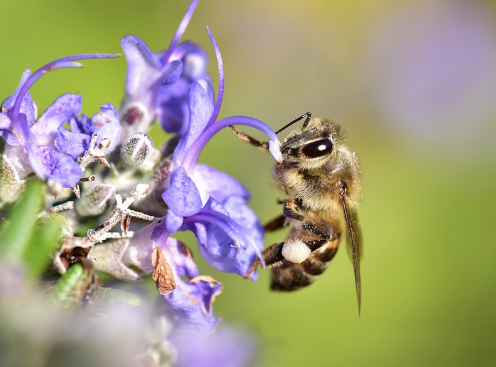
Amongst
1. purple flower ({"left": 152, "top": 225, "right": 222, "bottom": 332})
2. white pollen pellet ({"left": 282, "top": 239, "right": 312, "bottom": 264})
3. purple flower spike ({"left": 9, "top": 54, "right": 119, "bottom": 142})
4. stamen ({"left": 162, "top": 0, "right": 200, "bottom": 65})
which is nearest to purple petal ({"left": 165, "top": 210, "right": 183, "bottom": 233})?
purple flower ({"left": 152, "top": 225, "right": 222, "bottom": 332})

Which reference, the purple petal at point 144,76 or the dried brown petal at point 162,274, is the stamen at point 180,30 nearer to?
the purple petal at point 144,76

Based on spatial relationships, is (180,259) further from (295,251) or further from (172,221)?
(295,251)

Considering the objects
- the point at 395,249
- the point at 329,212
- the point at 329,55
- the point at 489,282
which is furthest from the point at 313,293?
the point at 329,55

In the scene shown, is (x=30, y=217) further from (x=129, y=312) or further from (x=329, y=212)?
(x=329, y=212)

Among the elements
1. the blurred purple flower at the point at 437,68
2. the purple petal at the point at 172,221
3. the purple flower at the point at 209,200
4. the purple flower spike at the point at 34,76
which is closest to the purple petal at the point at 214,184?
the purple flower at the point at 209,200

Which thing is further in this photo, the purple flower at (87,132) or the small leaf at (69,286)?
the purple flower at (87,132)
